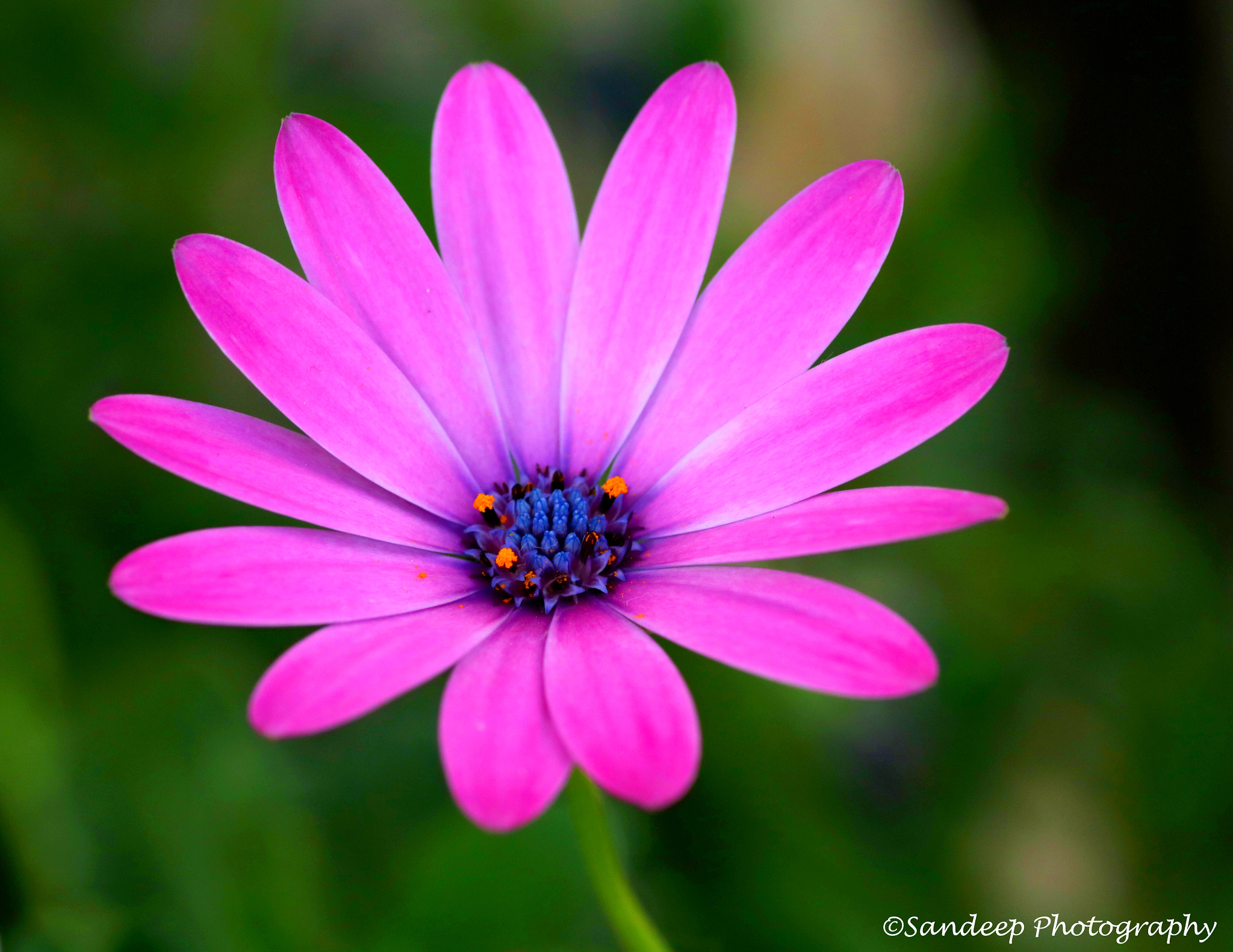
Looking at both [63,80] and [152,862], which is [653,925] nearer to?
[152,862]

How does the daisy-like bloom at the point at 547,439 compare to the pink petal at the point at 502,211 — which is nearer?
the daisy-like bloom at the point at 547,439

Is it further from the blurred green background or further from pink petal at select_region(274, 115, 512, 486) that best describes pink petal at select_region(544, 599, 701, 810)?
the blurred green background

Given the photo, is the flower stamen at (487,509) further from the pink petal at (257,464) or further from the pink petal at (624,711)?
the pink petal at (624,711)

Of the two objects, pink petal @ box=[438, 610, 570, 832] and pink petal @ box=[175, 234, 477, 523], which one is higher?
pink petal @ box=[175, 234, 477, 523]

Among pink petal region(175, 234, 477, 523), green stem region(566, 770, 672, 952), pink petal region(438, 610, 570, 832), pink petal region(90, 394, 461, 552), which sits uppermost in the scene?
pink petal region(175, 234, 477, 523)

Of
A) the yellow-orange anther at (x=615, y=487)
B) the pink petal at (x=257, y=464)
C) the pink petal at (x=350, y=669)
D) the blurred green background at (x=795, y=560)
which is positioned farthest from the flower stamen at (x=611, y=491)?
the blurred green background at (x=795, y=560)

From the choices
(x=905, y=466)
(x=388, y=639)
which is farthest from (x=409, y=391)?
(x=905, y=466)

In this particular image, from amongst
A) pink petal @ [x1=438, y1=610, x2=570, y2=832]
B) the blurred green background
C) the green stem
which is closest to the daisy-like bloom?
pink petal @ [x1=438, y1=610, x2=570, y2=832]
